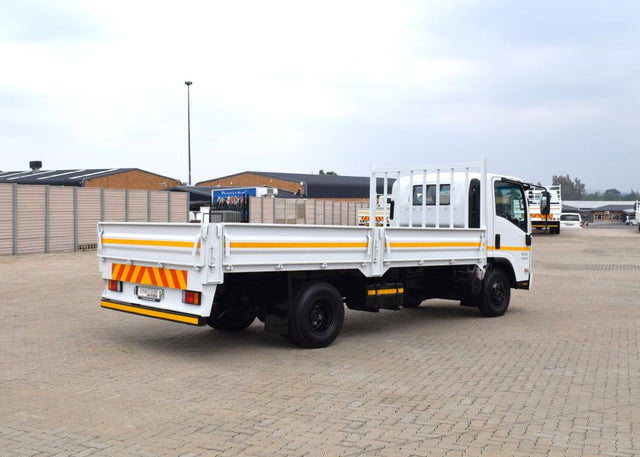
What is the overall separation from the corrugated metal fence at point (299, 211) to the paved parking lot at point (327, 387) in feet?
77.2

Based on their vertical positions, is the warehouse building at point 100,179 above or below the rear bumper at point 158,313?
above

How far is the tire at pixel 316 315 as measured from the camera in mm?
8320

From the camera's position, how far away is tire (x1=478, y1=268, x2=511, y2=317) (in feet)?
37.7

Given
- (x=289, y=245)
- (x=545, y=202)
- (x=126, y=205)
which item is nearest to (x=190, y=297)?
(x=289, y=245)

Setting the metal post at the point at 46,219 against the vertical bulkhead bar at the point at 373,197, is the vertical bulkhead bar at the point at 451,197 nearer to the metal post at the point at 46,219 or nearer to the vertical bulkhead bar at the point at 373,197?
the vertical bulkhead bar at the point at 373,197

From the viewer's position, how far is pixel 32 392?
252 inches

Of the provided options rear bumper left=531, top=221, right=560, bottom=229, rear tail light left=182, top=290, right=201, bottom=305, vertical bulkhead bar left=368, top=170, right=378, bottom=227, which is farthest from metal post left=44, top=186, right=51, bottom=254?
rear bumper left=531, top=221, right=560, bottom=229

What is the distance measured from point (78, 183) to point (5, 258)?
24.1 metres

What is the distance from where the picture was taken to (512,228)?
1195 centimetres

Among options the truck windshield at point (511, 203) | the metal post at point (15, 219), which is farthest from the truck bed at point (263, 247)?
the metal post at point (15, 219)

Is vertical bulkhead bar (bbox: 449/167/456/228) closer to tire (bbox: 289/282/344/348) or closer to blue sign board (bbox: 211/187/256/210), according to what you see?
tire (bbox: 289/282/344/348)

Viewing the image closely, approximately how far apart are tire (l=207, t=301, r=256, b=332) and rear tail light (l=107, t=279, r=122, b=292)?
4.09 feet

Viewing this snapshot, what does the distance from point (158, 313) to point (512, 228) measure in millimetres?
6618

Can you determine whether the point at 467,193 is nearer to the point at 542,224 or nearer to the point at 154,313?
the point at 154,313
